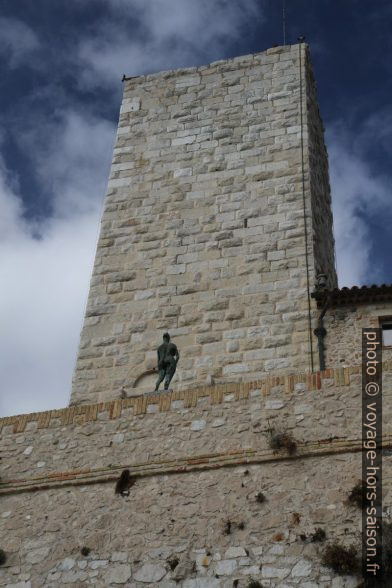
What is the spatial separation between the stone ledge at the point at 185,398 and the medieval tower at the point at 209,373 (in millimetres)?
18

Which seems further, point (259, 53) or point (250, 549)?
point (259, 53)

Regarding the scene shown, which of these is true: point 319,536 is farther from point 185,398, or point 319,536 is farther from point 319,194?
point 319,194

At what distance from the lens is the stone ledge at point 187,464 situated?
8.71 m

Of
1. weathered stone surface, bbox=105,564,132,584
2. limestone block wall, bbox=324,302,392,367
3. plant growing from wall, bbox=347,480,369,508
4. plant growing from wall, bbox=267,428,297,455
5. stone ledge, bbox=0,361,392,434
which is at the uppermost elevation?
limestone block wall, bbox=324,302,392,367

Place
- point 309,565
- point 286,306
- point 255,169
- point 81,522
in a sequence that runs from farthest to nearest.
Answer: point 255,169
point 286,306
point 81,522
point 309,565

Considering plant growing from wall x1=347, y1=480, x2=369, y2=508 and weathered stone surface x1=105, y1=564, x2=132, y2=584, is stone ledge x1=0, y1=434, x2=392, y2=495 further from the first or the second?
weathered stone surface x1=105, y1=564, x2=132, y2=584

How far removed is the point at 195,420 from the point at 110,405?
115cm

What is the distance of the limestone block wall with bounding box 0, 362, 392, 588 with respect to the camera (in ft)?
26.7

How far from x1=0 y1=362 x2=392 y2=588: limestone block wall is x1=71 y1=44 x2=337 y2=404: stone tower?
4111 mm

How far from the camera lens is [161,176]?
55.0 feet

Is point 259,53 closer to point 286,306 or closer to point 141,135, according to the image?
point 141,135

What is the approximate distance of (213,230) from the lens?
15.6 metres

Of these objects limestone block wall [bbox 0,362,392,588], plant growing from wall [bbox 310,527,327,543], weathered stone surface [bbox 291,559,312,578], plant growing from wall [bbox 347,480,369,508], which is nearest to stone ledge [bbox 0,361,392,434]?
limestone block wall [bbox 0,362,392,588]

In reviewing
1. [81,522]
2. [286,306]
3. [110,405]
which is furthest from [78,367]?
[81,522]
